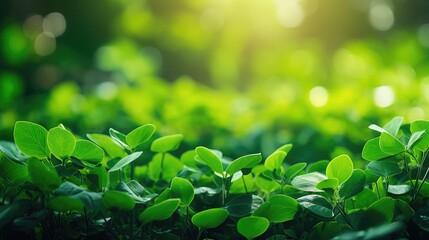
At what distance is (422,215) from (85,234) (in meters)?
0.61

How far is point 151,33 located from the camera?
6.27 metres

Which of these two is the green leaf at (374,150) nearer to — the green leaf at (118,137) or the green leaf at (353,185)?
the green leaf at (353,185)

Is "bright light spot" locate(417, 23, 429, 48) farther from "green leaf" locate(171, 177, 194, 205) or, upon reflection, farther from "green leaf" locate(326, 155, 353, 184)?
"green leaf" locate(171, 177, 194, 205)

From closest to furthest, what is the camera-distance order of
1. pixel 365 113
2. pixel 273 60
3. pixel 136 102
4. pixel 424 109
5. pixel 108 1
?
pixel 365 113 < pixel 424 109 < pixel 136 102 < pixel 108 1 < pixel 273 60

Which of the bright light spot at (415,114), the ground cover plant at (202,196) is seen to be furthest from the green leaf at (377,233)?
the bright light spot at (415,114)

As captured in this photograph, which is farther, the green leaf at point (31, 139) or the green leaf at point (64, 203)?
the green leaf at point (31, 139)

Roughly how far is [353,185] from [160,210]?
34 cm

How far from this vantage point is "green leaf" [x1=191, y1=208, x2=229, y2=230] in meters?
0.73

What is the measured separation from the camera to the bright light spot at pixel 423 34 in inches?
206

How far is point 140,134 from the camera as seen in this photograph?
84cm

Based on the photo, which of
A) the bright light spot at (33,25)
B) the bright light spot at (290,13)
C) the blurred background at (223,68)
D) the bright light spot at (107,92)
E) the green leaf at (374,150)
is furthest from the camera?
the bright light spot at (290,13)

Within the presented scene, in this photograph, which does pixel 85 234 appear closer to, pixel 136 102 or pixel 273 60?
pixel 136 102

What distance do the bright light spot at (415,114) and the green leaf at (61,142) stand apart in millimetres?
1271

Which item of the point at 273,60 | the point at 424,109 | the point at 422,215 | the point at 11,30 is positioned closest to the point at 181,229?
the point at 422,215
